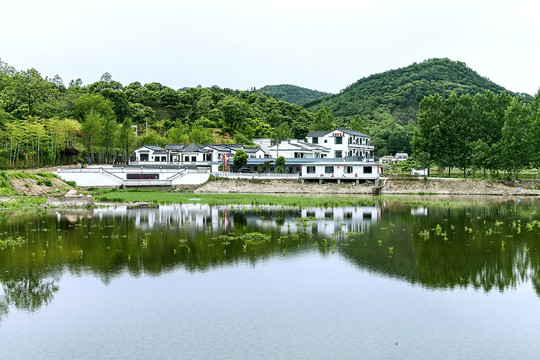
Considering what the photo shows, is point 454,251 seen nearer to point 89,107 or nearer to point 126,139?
point 126,139

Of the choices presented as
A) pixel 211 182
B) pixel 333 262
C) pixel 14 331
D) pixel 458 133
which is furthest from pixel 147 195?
pixel 458 133

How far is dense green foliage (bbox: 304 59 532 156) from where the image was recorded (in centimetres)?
13562

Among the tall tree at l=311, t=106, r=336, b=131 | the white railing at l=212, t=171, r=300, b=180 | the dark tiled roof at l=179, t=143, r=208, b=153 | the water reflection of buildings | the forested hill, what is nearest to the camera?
the water reflection of buildings

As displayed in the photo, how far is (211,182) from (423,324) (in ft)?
187

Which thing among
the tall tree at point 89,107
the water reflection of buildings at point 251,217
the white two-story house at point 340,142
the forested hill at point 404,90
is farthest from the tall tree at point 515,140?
the forested hill at point 404,90

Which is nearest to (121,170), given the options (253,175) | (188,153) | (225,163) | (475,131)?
(225,163)

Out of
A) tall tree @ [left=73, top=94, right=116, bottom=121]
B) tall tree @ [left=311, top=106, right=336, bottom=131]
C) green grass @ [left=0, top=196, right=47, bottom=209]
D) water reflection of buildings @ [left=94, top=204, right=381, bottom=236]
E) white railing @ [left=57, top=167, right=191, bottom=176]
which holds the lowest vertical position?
water reflection of buildings @ [left=94, top=204, right=381, bottom=236]

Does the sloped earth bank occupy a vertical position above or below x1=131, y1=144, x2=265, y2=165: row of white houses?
below

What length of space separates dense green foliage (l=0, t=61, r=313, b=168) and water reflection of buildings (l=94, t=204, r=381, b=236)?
41.0 metres

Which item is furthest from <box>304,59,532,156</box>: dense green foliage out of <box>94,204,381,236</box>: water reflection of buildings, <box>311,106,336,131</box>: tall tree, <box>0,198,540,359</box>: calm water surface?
<box>0,198,540,359</box>: calm water surface

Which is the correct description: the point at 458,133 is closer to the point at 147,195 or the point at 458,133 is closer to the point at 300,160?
the point at 300,160

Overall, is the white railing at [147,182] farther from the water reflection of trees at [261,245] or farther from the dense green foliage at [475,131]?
the dense green foliage at [475,131]

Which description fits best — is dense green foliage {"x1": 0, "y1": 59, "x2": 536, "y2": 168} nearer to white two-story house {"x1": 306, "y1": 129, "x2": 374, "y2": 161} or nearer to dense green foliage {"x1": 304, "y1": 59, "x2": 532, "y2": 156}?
dense green foliage {"x1": 304, "y1": 59, "x2": 532, "y2": 156}

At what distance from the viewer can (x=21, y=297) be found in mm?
16891
